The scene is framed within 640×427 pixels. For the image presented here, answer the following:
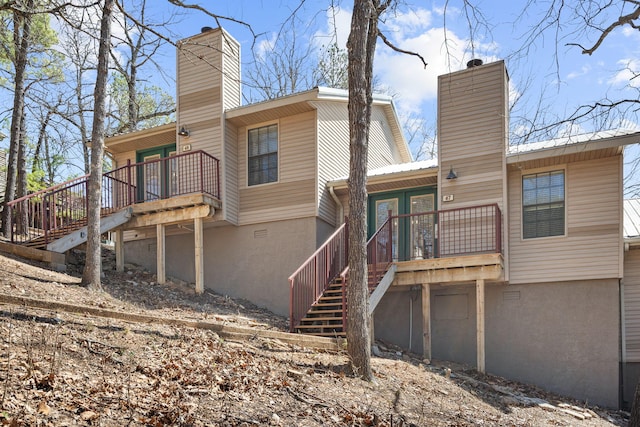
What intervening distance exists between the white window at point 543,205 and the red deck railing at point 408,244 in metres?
0.74

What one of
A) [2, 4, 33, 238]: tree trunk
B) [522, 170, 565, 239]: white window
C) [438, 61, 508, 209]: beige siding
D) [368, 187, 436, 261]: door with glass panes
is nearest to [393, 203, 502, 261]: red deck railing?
[368, 187, 436, 261]: door with glass panes

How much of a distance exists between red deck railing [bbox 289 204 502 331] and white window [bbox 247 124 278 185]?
2623 mm

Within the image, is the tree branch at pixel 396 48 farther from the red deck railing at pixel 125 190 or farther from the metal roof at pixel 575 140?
the red deck railing at pixel 125 190

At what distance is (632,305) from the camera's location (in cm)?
1184

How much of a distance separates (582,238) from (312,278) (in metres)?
5.51

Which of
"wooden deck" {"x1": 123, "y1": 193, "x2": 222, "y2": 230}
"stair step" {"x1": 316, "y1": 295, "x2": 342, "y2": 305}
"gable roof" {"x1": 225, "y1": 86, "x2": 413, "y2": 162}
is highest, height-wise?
"gable roof" {"x1": 225, "y1": 86, "x2": 413, "y2": 162}

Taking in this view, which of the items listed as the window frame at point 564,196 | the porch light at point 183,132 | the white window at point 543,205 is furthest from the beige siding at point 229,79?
the white window at point 543,205

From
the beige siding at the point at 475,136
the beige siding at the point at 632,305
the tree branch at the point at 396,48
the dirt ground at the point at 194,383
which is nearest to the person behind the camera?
the dirt ground at the point at 194,383

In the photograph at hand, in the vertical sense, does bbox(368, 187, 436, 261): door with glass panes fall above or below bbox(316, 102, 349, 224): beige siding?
below

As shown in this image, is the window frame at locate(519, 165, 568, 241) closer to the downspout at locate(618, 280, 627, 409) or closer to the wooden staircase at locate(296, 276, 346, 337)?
the downspout at locate(618, 280, 627, 409)

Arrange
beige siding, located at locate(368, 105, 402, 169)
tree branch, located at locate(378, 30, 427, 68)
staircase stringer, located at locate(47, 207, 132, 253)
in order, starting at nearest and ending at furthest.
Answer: tree branch, located at locate(378, 30, 427, 68), staircase stringer, located at locate(47, 207, 132, 253), beige siding, located at locate(368, 105, 402, 169)

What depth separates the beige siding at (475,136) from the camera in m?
12.4

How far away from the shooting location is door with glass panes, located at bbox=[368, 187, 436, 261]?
1318cm

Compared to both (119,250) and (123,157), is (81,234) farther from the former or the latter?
(123,157)
